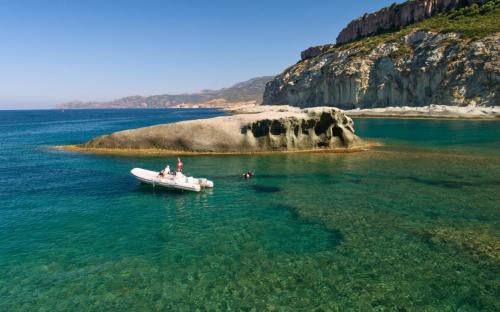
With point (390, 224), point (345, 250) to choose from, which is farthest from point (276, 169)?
point (345, 250)

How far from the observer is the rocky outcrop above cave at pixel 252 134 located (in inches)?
1884

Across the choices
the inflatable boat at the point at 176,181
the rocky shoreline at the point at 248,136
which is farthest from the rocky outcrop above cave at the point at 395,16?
the inflatable boat at the point at 176,181

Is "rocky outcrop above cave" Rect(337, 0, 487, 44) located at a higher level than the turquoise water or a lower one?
higher

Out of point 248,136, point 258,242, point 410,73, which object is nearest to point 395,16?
point 410,73

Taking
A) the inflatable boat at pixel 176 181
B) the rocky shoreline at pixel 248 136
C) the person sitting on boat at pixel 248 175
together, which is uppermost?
the rocky shoreline at pixel 248 136

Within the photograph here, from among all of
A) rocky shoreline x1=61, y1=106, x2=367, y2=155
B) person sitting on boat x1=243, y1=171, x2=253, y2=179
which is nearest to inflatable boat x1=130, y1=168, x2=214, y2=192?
person sitting on boat x1=243, y1=171, x2=253, y2=179

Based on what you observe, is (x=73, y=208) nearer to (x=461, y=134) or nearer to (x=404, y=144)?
(x=404, y=144)

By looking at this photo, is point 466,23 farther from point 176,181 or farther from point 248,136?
point 176,181

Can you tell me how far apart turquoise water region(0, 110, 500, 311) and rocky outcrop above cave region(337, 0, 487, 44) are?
123271 mm

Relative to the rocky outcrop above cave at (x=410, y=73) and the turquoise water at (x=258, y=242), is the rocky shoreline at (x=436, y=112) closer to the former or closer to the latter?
the rocky outcrop above cave at (x=410, y=73)

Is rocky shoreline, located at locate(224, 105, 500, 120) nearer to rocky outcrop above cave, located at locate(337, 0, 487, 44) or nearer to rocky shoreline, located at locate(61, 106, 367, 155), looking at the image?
rocky outcrop above cave, located at locate(337, 0, 487, 44)

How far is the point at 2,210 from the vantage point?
2438 cm

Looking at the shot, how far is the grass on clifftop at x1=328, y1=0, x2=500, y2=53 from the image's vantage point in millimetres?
99938

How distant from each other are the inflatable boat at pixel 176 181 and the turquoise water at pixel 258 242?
73 cm
